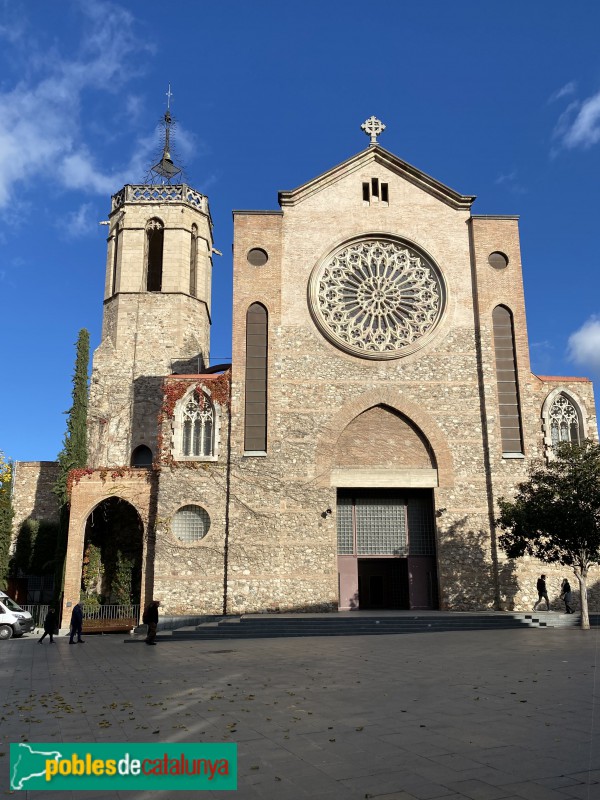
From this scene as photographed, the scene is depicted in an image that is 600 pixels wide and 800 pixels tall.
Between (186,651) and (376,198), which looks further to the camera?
(376,198)

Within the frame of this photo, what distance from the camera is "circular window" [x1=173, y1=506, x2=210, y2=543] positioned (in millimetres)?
24344

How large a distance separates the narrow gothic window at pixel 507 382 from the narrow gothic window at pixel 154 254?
17825mm

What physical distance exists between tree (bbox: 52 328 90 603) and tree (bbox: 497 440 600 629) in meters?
18.4

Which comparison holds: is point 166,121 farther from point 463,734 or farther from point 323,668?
point 463,734

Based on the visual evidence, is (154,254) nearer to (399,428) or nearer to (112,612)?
(399,428)

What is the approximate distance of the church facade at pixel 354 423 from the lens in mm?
23984

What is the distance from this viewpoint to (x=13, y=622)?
24188 mm

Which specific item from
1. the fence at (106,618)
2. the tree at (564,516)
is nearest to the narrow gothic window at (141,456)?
the fence at (106,618)

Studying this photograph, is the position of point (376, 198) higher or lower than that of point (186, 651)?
higher

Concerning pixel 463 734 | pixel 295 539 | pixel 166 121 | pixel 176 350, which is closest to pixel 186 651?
pixel 295 539

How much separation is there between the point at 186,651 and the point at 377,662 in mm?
5459

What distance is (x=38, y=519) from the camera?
33969 millimetres

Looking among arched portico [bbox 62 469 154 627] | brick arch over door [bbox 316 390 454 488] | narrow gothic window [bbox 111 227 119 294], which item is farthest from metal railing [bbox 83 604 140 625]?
narrow gothic window [bbox 111 227 119 294]

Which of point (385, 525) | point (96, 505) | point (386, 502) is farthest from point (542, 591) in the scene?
point (96, 505)
